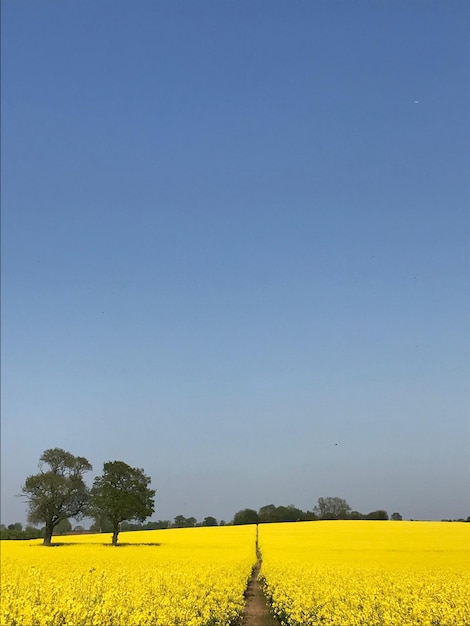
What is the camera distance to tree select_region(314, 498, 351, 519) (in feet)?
303

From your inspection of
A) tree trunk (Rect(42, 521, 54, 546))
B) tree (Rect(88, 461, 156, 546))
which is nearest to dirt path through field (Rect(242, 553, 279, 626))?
tree (Rect(88, 461, 156, 546))

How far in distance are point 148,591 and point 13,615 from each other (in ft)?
15.8

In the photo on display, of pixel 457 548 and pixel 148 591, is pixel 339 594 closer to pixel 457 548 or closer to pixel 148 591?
pixel 148 591

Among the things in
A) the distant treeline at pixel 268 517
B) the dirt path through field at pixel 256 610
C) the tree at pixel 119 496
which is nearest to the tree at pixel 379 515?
the distant treeline at pixel 268 517

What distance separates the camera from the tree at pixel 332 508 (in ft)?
303

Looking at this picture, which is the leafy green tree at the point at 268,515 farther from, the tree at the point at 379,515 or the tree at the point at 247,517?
the tree at the point at 379,515

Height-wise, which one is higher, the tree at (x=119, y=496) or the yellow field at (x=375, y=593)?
the tree at (x=119, y=496)

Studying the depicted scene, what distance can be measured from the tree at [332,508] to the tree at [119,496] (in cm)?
5662

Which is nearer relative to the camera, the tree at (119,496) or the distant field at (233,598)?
the distant field at (233,598)

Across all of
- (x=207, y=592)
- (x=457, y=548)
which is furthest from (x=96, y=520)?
(x=207, y=592)

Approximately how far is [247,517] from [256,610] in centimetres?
7527

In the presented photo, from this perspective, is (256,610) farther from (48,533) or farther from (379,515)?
(379,515)

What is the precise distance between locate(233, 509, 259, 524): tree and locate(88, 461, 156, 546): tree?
47006 millimetres

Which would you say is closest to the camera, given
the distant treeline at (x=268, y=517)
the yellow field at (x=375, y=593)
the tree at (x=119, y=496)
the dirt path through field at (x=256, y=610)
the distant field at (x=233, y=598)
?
the distant field at (x=233, y=598)
